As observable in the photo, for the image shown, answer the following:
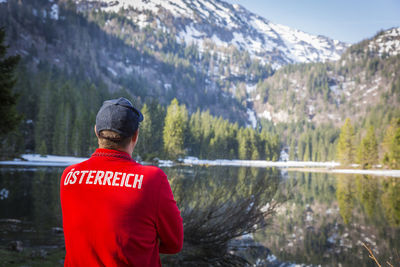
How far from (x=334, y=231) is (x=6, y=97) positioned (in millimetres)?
14312

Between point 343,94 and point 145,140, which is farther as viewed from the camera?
point 343,94

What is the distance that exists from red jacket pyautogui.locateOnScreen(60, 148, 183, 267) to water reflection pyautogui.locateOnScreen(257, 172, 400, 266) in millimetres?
6747

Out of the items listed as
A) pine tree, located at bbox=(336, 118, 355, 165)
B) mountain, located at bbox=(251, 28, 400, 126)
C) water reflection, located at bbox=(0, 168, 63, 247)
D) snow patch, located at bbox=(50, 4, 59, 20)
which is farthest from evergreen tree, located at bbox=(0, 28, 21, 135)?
mountain, located at bbox=(251, 28, 400, 126)

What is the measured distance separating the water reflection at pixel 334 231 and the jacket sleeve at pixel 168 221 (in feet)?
21.5

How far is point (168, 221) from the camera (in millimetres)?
1962

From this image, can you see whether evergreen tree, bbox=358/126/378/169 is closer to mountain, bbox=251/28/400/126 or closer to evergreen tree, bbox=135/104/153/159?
evergreen tree, bbox=135/104/153/159

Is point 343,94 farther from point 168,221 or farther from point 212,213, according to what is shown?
point 168,221

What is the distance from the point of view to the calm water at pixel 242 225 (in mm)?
8141

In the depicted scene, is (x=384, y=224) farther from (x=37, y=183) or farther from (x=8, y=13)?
(x=8, y=13)

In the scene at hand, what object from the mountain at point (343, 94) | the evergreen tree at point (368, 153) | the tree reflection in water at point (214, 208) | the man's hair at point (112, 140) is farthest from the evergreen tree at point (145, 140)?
the mountain at point (343, 94)

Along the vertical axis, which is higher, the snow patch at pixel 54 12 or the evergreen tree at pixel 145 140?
the snow patch at pixel 54 12

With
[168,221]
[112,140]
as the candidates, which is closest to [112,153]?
[112,140]

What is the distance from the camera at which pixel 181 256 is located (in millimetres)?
8141

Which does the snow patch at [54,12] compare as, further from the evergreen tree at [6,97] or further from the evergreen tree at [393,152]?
the evergreen tree at [6,97]
